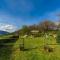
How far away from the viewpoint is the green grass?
239 cm

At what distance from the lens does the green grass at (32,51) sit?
2391 mm

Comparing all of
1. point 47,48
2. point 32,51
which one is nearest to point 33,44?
point 32,51

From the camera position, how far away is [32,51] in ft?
7.93

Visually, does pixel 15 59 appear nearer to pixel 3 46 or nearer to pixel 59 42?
pixel 3 46

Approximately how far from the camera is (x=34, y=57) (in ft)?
7.80

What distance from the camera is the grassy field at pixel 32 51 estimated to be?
2.39 m

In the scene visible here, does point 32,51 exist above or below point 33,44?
below

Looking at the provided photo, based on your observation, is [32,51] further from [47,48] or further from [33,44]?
[47,48]

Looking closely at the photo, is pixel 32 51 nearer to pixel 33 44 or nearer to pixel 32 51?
pixel 32 51

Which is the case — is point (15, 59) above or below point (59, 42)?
below

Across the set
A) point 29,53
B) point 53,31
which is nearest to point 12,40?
point 29,53

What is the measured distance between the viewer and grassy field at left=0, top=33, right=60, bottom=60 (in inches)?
94.2

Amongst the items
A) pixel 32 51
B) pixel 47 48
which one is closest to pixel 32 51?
pixel 32 51

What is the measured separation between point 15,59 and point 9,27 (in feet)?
1.66
